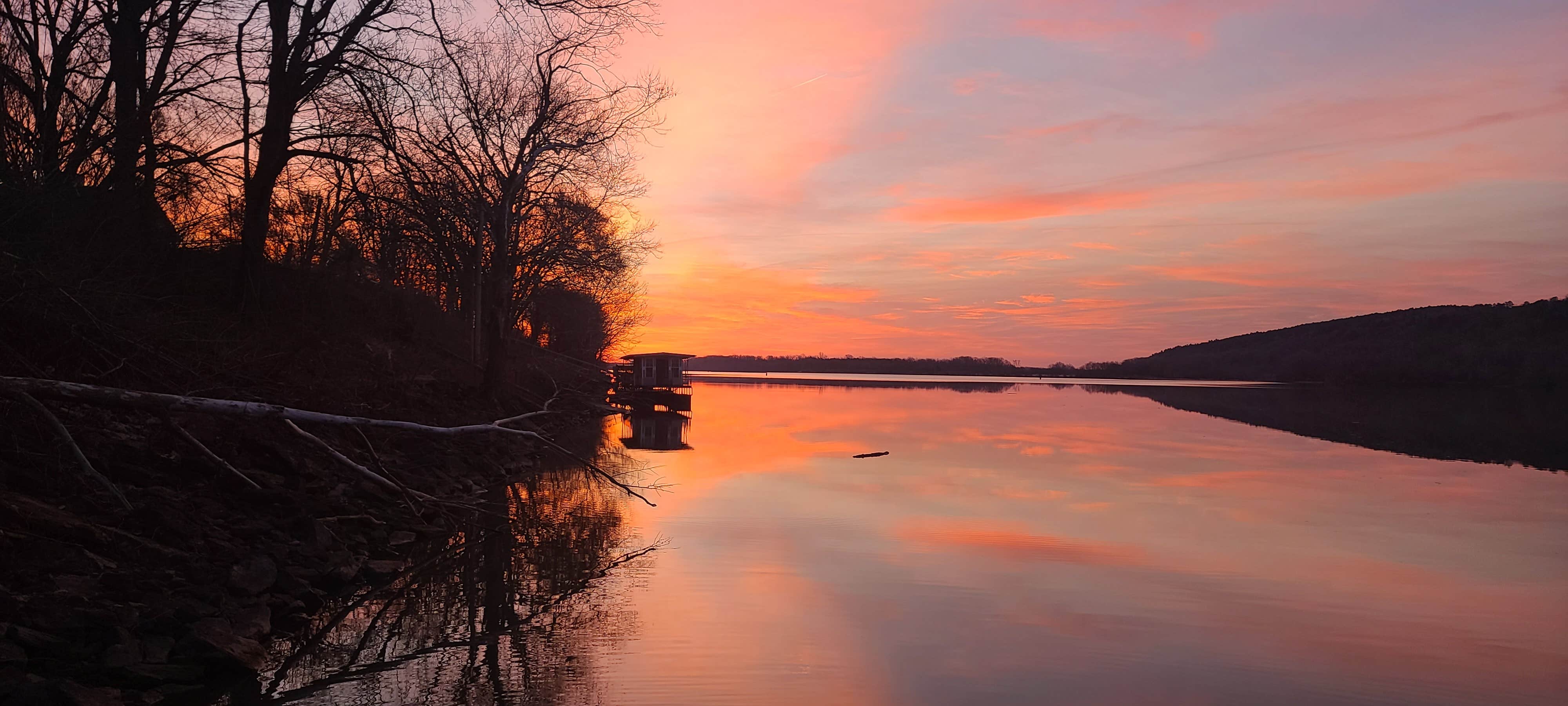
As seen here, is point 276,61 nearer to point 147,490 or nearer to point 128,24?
point 128,24

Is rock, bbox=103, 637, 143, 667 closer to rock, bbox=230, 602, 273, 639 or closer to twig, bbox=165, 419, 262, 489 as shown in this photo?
rock, bbox=230, 602, 273, 639

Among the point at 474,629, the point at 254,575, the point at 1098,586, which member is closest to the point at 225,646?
the point at 254,575

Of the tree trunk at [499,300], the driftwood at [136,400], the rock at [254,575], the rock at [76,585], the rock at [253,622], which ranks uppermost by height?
the tree trunk at [499,300]

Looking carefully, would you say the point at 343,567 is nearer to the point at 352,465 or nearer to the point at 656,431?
the point at 352,465

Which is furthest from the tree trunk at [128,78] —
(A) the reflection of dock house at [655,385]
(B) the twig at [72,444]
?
(A) the reflection of dock house at [655,385]

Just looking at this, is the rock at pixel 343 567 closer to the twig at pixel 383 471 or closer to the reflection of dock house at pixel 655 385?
the twig at pixel 383 471

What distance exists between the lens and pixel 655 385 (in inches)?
2088

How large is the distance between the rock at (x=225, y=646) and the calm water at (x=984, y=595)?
12.8 inches

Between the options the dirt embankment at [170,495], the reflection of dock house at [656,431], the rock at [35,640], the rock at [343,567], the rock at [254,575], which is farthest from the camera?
the reflection of dock house at [656,431]

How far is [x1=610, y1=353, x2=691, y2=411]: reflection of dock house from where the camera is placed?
5112 centimetres

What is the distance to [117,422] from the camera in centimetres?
1173

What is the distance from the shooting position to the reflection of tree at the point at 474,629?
26.2 feet

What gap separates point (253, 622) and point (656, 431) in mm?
29712

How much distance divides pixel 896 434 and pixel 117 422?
29.5 m
